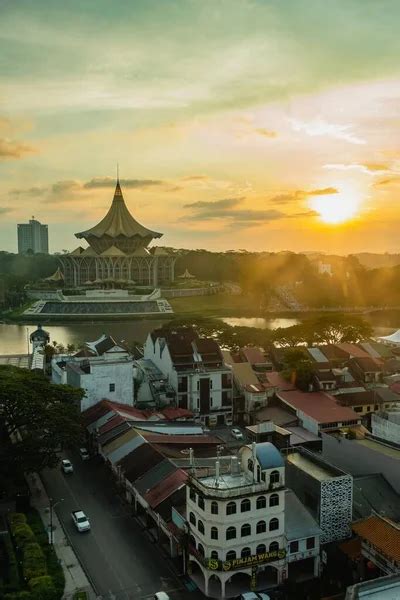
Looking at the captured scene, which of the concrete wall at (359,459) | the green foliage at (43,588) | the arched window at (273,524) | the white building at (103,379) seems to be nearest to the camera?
the green foliage at (43,588)

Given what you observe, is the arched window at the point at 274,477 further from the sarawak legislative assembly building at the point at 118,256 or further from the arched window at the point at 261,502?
the sarawak legislative assembly building at the point at 118,256

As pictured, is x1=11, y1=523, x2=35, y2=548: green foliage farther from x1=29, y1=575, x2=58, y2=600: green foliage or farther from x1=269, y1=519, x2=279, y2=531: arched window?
x1=269, y1=519, x2=279, y2=531: arched window

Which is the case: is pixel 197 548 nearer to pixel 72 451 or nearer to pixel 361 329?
pixel 72 451

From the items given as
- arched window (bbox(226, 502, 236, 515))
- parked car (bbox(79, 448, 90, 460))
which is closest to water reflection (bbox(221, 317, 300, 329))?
parked car (bbox(79, 448, 90, 460))

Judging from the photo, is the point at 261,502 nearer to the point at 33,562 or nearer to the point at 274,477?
the point at 274,477

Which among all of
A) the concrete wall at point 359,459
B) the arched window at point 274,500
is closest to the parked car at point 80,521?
the arched window at point 274,500

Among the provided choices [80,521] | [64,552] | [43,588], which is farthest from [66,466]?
[43,588]
